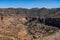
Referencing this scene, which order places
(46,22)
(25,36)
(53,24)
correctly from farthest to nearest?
(46,22)
(53,24)
(25,36)

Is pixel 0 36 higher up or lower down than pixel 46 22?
higher up

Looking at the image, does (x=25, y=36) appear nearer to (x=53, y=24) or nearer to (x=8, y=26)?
(x=8, y=26)

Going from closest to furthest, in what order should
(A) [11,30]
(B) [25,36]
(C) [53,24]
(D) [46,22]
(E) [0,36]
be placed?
1. (E) [0,36]
2. (A) [11,30]
3. (B) [25,36]
4. (C) [53,24]
5. (D) [46,22]

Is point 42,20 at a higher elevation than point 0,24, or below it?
below

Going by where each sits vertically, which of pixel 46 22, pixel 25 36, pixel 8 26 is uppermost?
pixel 8 26

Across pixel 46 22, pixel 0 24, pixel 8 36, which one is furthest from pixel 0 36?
pixel 46 22

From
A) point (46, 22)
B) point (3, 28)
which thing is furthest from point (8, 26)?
point (46, 22)

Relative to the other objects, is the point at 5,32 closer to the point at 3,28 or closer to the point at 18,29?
the point at 3,28

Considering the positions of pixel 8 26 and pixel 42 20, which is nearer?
pixel 8 26

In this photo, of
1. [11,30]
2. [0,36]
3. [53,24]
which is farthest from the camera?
[53,24]
